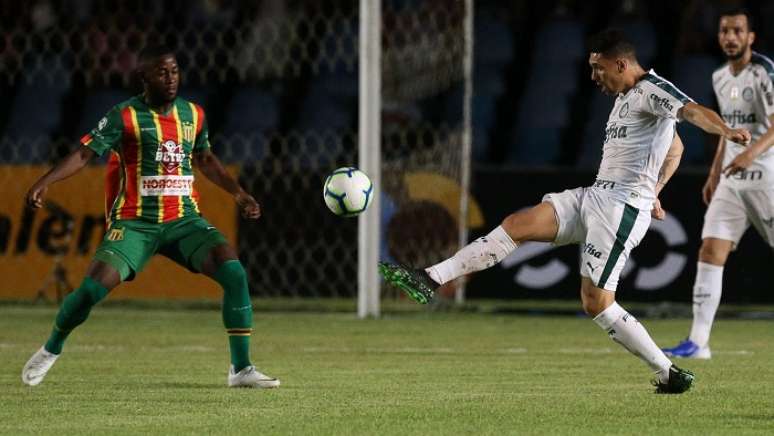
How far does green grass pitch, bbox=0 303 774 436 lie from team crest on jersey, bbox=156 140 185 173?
1014 millimetres

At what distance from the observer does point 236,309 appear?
752cm

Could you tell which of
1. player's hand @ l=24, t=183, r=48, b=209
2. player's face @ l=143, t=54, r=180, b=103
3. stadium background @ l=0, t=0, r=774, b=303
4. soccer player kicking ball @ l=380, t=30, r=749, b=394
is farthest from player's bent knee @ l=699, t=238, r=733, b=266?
player's hand @ l=24, t=183, r=48, b=209

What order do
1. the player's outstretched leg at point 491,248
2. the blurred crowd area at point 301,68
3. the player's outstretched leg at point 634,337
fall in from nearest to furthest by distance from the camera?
1. the player's outstretched leg at point 491,248
2. the player's outstretched leg at point 634,337
3. the blurred crowd area at point 301,68

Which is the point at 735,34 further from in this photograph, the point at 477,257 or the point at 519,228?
the point at 477,257

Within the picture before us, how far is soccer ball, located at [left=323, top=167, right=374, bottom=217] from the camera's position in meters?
7.59

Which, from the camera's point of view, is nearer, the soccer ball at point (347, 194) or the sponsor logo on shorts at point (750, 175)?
the soccer ball at point (347, 194)

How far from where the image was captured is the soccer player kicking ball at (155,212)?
739cm

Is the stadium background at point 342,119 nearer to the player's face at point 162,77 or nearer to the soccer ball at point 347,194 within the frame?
the soccer ball at point 347,194

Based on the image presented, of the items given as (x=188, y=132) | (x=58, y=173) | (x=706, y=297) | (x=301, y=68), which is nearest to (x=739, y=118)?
(x=706, y=297)

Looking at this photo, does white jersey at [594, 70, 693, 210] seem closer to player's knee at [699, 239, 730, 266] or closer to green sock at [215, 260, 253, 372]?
green sock at [215, 260, 253, 372]

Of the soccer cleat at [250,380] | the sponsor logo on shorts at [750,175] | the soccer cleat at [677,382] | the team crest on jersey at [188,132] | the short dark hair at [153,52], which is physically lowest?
the soccer cleat at [250,380]

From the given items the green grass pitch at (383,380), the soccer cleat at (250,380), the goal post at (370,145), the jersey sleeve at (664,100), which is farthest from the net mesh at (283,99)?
the jersey sleeve at (664,100)

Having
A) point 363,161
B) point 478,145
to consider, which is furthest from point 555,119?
point 363,161

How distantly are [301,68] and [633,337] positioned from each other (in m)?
9.24
